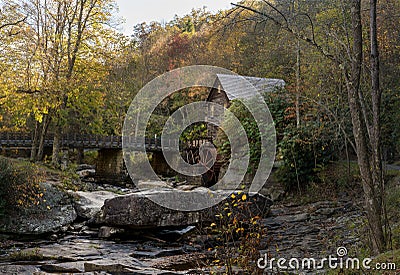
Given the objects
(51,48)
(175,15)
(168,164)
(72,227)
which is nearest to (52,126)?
(168,164)

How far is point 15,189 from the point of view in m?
9.96

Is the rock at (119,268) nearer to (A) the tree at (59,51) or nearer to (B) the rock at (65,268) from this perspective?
(B) the rock at (65,268)

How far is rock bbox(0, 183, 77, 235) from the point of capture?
991cm

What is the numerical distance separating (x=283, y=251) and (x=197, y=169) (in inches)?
559

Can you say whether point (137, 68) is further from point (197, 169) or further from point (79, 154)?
point (197, 169)

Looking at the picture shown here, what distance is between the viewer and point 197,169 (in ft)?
72.0

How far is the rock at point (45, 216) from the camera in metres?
9.91

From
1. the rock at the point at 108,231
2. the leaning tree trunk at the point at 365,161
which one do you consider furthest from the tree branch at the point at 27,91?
the leaning tree trunk at the point at 365,161

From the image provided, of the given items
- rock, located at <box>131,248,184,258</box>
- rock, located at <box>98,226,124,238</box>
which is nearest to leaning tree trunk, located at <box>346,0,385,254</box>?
rock, located at <box>131,248,184,258</box>

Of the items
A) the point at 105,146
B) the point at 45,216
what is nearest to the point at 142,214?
the point at 45,216

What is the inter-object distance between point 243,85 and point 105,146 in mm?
11573

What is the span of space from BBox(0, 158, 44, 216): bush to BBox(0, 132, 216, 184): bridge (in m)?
15.7

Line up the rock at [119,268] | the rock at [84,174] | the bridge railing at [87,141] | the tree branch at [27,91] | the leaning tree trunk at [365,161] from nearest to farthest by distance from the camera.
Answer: the leaning tree trunk at [365,161]
the rock at [119,268]
the tree branch at [27,91]
the rock at [84,174]
the bridge railing at [87,141]

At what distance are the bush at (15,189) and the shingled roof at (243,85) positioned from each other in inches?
436
